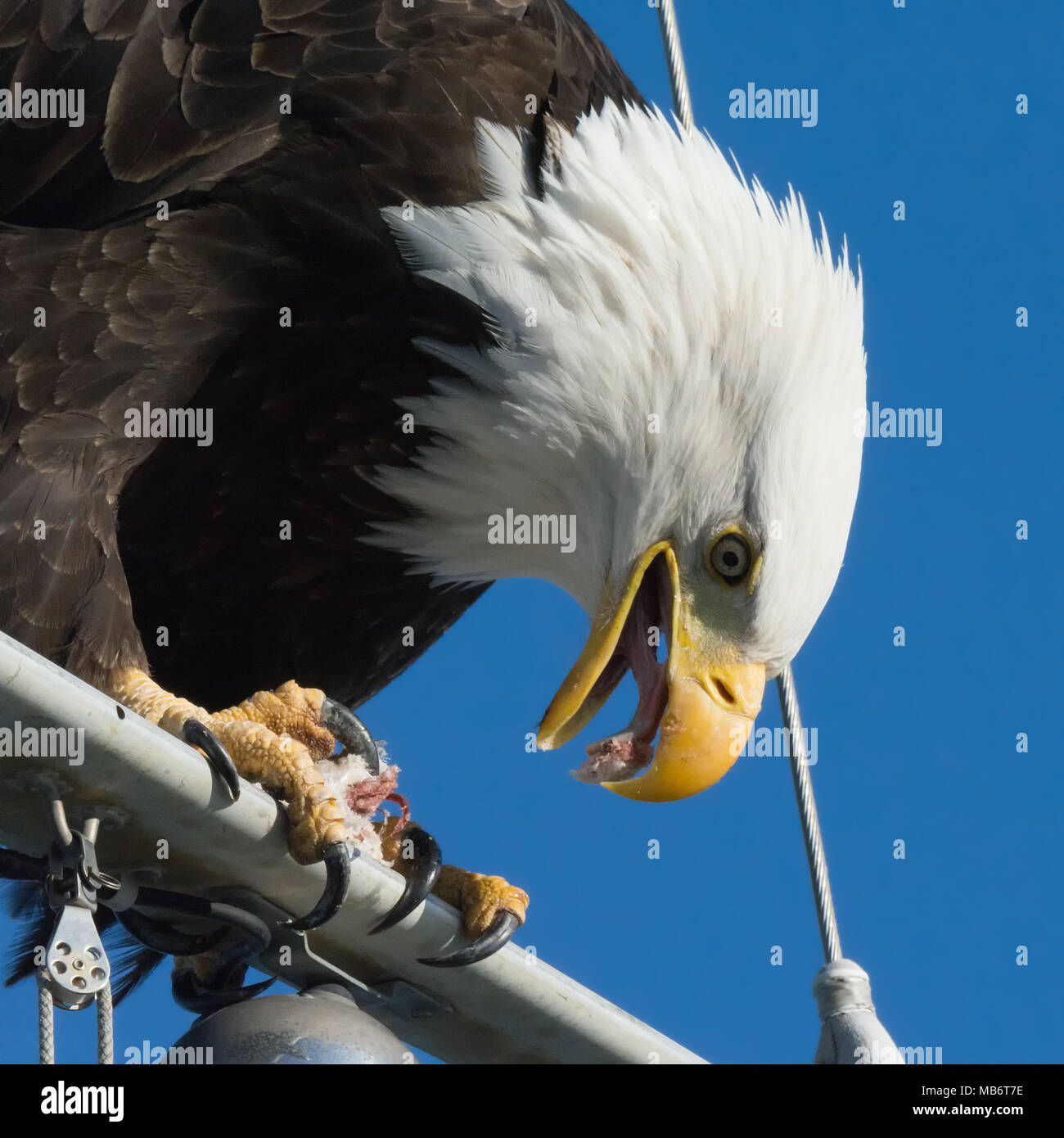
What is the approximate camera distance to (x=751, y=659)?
3715 mm

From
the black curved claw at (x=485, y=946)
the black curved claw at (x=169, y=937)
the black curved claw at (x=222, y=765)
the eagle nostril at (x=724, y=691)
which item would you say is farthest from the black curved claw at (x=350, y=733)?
the eagle nostril at (x=724, y=691)

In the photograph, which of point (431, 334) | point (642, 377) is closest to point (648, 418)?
point (642, 377)

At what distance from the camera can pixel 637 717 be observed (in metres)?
3.66

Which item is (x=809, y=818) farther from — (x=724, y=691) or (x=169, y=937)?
(x=169, y=937)

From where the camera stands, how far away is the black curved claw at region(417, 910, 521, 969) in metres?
2.60

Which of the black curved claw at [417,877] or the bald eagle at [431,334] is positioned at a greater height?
the bald eagle at [431,334]

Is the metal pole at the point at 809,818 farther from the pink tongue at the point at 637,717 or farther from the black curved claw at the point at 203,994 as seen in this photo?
the black curved claw at the point at 203,994

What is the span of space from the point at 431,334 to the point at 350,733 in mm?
852

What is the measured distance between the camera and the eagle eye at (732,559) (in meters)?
3.71

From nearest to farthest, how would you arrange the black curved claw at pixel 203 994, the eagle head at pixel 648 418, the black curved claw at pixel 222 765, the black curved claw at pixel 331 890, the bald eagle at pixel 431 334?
the black curved claw at pixel 222 765 < the black curved claw at pixel 331 890 < the black curved claw at pixel 203 994 < the bald eagle at pixel 431 334 < the eagle head at pixel 648 418

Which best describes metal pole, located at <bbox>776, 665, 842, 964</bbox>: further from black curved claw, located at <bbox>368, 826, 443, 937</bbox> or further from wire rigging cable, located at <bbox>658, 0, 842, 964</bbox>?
black curved claw, located at <bbox>368, 826, 443, 937</bbox>

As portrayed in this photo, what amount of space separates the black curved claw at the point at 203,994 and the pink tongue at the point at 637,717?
961mm
